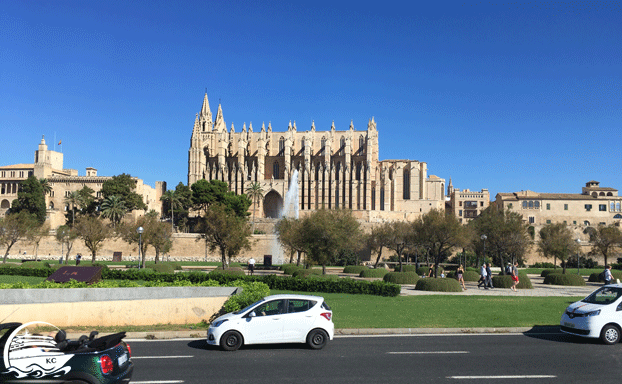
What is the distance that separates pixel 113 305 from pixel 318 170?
7948 centimetres

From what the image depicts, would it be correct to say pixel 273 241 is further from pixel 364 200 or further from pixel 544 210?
pixel 544 210

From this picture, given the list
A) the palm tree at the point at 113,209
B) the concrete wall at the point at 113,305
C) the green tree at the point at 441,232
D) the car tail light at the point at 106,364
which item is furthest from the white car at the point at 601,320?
the palm tree at the point at 113,209

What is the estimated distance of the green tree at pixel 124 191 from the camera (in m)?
74.8

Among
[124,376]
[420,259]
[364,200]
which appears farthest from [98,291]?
[364,200]

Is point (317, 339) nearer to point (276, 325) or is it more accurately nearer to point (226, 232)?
point (276, 325)

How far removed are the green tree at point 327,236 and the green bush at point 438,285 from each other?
854cm

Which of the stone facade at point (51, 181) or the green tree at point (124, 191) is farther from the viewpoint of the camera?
the stone facade at point (51, 181)

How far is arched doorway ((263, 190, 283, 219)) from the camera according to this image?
9025cm

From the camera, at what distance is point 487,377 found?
855 cm

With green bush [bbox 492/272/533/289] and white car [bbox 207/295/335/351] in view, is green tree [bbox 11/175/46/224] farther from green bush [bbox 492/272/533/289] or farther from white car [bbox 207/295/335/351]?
white car [bbox 207/295/335/351]

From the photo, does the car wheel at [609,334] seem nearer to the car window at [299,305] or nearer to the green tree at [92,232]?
the car window at [299,305]

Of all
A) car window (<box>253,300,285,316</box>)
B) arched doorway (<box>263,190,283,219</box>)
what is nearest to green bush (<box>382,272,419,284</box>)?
car window (<box>253,300,285,316</box>)

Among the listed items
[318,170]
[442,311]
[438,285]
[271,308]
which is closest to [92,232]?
[438,285]

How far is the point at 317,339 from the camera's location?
10812 mm
